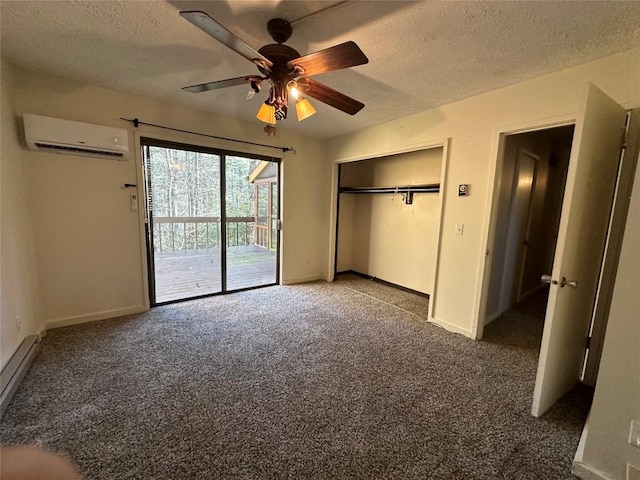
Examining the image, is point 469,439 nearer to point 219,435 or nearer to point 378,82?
point 219,435

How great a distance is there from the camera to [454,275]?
2.89 m

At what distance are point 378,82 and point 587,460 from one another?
2.88 m

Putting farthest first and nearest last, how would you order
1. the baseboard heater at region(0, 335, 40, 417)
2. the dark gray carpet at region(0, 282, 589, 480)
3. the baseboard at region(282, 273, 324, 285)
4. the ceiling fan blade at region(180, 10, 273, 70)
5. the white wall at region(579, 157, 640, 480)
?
the baseboard at region(282, 273, 324, 285) < the baseboard heater at region(0, 335, 40, 417) < the dark gray carpet at region(0, 282, 589, 480) < the white wall at region(579, 157, 640, 480) < the ceiling fan blade at region(180, 10, 273, 70)

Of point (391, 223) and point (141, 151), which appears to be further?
point (391, 223)

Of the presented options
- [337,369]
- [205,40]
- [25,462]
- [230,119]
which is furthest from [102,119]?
[337,369]

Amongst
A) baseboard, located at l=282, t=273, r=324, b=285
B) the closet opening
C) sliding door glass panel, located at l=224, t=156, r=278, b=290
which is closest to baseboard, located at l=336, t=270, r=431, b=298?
the closet opening

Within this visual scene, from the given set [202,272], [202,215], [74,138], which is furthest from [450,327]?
[74,138]

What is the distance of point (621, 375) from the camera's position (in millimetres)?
1236

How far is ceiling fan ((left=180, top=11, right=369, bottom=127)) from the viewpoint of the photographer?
1267 mm

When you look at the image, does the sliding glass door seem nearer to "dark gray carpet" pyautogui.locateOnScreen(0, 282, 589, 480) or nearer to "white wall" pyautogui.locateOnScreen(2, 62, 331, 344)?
"white wall" pyautogui.locateOnScreen(2, 62, 331, 344)

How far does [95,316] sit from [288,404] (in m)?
2.53

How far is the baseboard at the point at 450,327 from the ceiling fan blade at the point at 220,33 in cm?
298

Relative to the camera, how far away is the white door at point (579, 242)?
149 centimetres

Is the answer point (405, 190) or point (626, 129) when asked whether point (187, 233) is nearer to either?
point (405, 190)
